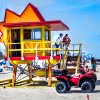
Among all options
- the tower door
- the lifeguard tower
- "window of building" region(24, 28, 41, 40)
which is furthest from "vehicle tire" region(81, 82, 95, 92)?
the tower door

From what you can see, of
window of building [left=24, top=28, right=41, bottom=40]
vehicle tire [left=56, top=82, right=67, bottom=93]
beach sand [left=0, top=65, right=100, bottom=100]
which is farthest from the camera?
window of building [left=24, top=28, right=41, bottom=40]

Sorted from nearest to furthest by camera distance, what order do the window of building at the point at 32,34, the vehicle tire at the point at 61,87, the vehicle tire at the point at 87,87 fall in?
the vehicle tire at the point at 87,87 < the vehicle tire at the point at 61,87 < the window of building at the point at 32,34

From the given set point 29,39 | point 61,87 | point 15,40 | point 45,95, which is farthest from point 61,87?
point 15,40

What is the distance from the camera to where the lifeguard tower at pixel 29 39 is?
2764 centimetres

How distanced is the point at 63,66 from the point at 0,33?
5112 millimetres

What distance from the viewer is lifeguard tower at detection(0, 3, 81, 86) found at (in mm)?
27641

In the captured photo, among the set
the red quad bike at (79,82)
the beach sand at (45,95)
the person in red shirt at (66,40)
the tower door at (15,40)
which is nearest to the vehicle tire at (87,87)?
the red quad bike at (79,82)

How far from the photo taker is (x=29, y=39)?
28.3 m

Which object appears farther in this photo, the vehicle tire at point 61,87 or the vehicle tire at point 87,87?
the vehicle tire at point 61,87

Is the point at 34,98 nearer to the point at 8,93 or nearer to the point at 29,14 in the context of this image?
the point at 8,93

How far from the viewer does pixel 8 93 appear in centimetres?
2394

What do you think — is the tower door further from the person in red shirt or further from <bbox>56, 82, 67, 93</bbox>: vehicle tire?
<bbox>56, 82, 67, 93</bbox>: vehicle tire

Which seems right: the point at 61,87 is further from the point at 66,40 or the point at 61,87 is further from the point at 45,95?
the point at 66,40

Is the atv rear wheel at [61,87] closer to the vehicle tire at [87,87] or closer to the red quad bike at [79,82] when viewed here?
the red quad bike at [79,82]
